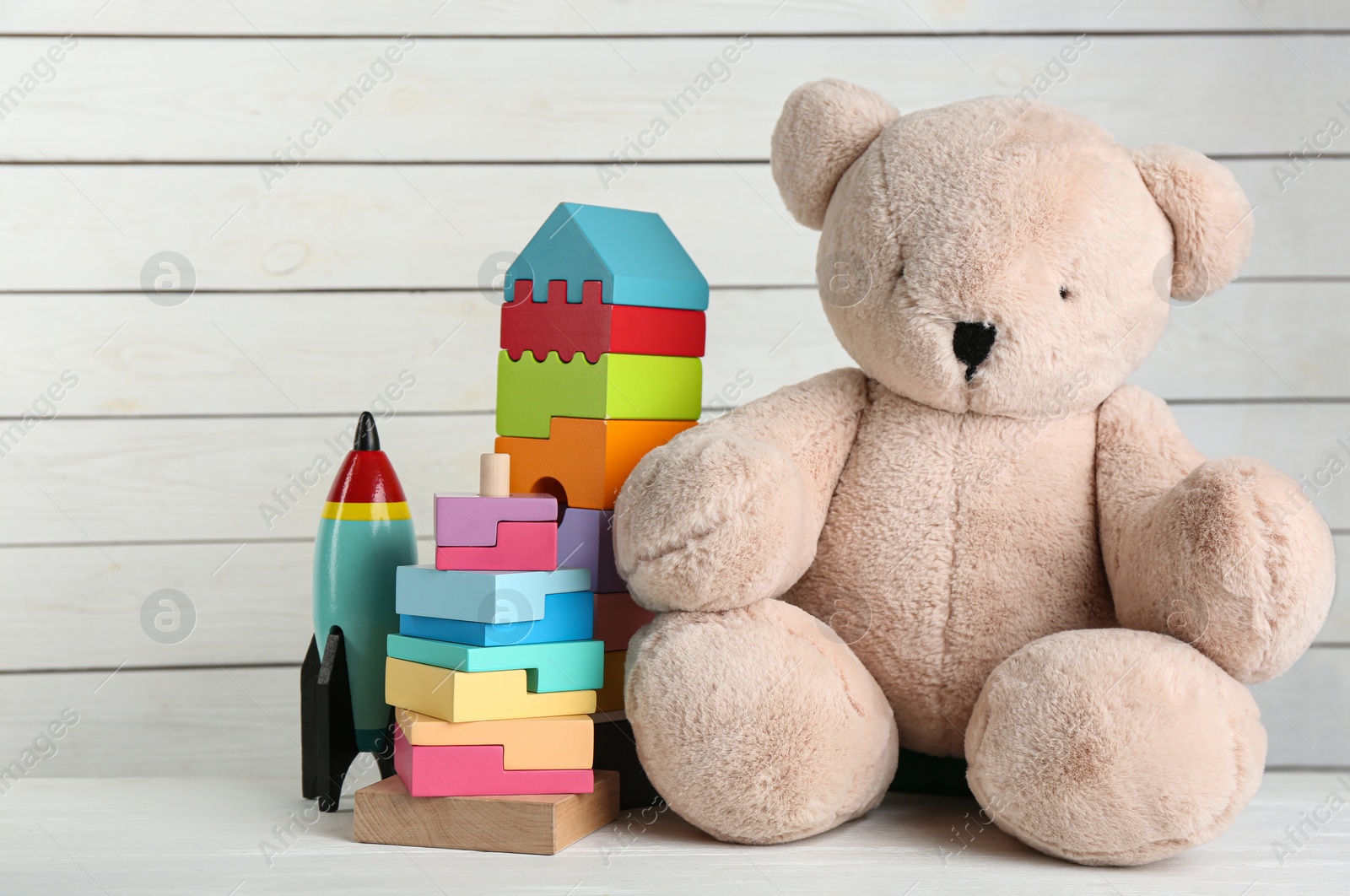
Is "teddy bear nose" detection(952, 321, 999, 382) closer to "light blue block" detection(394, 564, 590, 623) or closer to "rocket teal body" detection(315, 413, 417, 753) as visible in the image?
"light blue block" detection(394, 564, 590, 623)

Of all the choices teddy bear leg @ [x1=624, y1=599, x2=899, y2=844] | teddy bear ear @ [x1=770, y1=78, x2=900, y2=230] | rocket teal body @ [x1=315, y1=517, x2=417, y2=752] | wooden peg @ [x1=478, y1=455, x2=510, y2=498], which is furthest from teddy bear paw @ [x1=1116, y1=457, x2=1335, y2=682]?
rocket teal body @ [x1=315, y1=517, x2=417, y2=752]

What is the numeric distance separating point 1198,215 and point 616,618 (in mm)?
556

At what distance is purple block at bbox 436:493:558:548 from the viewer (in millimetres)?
823

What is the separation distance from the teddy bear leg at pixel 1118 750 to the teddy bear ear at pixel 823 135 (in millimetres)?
416

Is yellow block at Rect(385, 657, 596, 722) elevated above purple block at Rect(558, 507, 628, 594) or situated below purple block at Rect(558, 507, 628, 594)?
below

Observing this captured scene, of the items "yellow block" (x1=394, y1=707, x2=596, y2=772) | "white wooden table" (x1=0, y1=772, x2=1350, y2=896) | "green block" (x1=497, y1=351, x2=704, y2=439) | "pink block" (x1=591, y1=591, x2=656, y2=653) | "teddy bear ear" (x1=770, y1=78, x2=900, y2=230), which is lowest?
"white wooden table" (x1=0, y1=772, x2=1350, y2=896)

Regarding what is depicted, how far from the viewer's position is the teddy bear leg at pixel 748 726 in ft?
2.55

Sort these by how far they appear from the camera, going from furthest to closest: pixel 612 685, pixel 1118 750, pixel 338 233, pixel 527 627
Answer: pixel 338 233 → pixel 612 685 → pixel 527 627 → pixel 1118 750

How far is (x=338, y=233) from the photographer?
4.21 feet

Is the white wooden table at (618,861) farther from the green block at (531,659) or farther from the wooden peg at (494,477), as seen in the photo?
the wooden peg at (494,477)

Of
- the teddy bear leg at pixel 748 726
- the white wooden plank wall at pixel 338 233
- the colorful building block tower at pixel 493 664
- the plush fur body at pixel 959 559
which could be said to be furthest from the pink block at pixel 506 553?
the white wooden plank wall at pixel 338 233

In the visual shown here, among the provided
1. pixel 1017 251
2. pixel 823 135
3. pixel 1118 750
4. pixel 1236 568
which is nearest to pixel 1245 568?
pixel 1236 568

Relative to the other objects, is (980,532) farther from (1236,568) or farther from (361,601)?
(361,601)

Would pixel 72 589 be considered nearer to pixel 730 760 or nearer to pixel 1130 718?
pixel 730 760
